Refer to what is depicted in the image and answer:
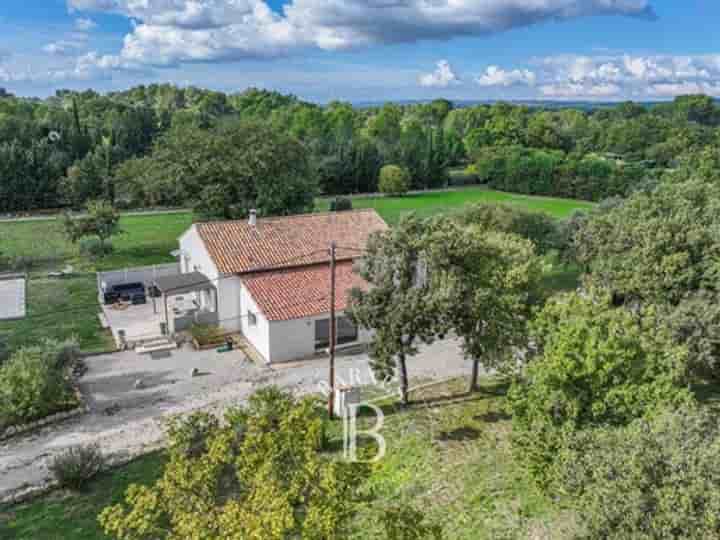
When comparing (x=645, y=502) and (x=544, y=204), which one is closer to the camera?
(x=645, y=502)

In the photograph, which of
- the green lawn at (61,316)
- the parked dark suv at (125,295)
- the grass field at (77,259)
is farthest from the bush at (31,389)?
the parked dark suv at (125,295)

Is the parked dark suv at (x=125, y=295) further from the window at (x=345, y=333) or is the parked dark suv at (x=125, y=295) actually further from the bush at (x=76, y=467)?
the bush at (x=76, y=467)

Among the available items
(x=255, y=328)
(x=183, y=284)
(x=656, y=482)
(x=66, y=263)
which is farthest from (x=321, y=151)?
(x=656, y=482)

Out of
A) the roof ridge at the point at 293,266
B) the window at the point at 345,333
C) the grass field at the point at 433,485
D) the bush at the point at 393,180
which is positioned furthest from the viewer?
the bush at the point at 393,180

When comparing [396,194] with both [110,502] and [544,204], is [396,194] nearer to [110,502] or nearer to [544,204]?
[544,204]

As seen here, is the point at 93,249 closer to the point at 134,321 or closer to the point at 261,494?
the point at 134,321

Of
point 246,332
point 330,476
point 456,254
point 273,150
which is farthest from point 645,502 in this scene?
point 273,150

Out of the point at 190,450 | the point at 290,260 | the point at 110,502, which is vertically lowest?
the point at 110,502
